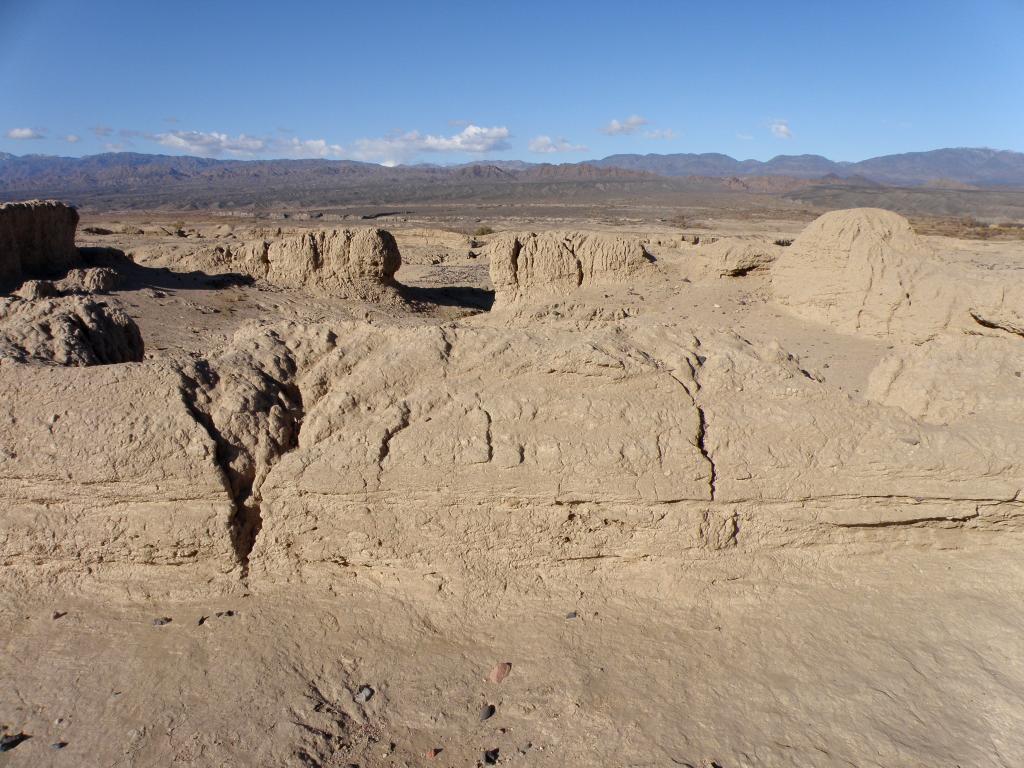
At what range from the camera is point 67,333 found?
439cm

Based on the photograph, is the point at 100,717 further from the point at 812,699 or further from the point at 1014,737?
the point at 1014,737

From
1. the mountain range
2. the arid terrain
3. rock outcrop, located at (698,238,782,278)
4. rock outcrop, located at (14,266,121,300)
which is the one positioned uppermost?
the mountain range

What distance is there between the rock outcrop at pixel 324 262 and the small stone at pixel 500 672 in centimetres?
1303

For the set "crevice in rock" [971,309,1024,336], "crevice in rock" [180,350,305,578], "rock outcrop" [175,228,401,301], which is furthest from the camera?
"rock outcrop" [175,228,401,301]

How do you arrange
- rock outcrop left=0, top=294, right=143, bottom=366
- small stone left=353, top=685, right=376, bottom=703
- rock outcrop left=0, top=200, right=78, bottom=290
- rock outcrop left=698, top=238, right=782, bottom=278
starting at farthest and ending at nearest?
rock outcrop left=0, top=200, right=78, bottom=290
rock outcrop left=698, top=238, right=782, bottom=278
rock outcrop left=0, top=294, right=143, bottom=366
small stone left=353, top=685, right=376, bottom=703

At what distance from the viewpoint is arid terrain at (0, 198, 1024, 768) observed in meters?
2.90

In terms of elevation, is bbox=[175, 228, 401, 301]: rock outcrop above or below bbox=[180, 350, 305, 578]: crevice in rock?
above

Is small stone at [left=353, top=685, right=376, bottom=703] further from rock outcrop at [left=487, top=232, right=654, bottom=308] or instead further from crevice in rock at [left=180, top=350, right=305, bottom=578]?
rock outcrop at [left=487, top=232, right=654, bottom=308]

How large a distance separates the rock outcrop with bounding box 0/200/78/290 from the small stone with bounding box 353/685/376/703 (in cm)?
1280

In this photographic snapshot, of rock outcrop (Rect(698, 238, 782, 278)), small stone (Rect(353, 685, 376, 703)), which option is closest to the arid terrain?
small stone (Rect(353, 685, 376, 703))

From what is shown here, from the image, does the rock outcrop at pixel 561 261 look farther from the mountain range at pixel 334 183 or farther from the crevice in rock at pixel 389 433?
the mountain range at pixel 334 183

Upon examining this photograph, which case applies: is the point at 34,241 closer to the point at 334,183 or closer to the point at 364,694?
the point at 364,694

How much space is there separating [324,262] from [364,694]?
1368 centimetres

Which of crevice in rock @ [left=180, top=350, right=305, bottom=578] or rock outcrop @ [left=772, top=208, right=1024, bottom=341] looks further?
rock outcrop @ [left=772, top=208, right=1024, bottom=341]
